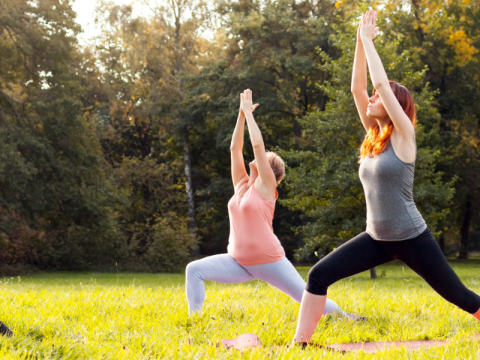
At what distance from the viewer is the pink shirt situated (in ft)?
15.5

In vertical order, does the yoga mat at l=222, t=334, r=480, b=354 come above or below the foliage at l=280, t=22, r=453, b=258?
below

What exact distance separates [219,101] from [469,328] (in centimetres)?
2273

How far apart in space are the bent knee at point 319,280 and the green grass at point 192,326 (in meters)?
0.43

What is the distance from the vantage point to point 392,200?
11.9ft

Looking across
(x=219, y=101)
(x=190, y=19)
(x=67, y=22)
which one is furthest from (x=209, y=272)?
(x=190, y=19)

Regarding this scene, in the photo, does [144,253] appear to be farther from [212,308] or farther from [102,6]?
[212,308]

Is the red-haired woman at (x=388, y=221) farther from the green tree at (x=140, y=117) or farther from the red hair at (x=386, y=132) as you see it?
the green tree at (x=140, y=117)

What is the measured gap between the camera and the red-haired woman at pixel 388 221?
11.8 ft

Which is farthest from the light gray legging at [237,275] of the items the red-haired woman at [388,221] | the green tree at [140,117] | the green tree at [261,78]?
the green tree at [261,78]

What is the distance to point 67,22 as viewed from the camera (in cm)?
2045

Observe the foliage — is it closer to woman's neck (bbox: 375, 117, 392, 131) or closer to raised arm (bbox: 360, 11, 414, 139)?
woman's neck (bbox: 375, 117, 392, 131)

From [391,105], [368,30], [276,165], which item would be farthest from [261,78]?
[391,105]

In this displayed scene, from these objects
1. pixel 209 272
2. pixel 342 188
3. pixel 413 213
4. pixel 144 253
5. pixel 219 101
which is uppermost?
pixel 219 101

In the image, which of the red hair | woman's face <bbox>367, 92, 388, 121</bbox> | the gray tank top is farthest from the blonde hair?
the gray tank top
